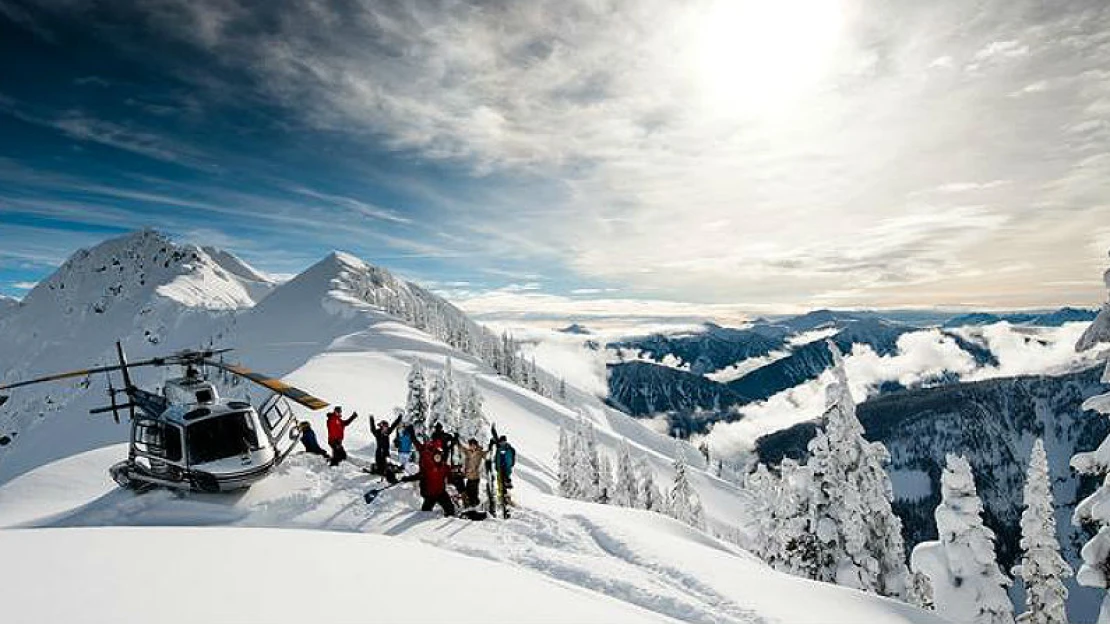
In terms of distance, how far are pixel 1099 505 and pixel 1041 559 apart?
22860 mm

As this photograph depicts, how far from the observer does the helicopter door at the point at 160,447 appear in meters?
14.6

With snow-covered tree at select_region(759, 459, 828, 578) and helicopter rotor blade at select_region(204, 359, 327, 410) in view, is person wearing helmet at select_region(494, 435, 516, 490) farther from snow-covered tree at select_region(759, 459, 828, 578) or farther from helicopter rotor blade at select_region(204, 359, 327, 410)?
snow-covered tree at select_region(759, 459, 828, 578)

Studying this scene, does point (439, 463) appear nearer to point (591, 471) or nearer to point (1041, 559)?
point (1041, 559)

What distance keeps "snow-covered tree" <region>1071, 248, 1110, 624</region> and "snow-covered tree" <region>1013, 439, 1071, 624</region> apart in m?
19.9

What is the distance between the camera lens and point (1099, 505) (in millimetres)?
11500

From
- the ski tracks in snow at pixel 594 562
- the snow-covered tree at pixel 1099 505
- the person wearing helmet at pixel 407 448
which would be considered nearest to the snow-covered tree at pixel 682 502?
the person wearing helmet at pixel 407 448

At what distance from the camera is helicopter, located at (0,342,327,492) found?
14.4m

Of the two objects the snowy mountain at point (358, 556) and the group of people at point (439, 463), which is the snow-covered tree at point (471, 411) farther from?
the group of people at point (439, 463)

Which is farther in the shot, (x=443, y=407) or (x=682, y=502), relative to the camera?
(x=682, y=502)

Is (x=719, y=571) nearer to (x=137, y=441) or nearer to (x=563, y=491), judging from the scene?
(x=137, y=441)

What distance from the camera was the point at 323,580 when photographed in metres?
6.92

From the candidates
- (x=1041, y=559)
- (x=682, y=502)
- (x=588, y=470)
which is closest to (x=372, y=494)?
(x=1041, y=559)

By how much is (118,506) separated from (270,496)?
339cm

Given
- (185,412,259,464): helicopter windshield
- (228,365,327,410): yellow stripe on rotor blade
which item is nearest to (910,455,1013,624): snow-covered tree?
(228,365,327,410): yellow stripe on rotor blade
